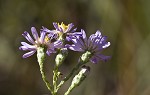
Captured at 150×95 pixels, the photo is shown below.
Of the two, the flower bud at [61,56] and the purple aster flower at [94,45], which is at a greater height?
the flower bud at [61,56]

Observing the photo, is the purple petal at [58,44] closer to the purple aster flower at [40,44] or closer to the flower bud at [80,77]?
the purple aster flower at [40,44]

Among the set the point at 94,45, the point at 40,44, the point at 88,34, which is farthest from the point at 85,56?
the point at 88,34

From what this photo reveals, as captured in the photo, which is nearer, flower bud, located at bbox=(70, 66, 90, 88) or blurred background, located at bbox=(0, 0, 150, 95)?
flower bud, located at bbox=(70, 66, 90, 88)

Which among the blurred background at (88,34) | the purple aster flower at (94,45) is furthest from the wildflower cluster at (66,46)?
the blurred background at (88,34)

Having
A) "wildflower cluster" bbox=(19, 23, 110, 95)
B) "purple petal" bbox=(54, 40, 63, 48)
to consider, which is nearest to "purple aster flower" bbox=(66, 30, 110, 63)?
"wildflower cluster" bbox=(19, 23, 110, 95)

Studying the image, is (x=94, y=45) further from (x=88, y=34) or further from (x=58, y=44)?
(x=88, y=34)

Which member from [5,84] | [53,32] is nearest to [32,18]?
[5,84]

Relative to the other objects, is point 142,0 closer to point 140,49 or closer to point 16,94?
point 140,49

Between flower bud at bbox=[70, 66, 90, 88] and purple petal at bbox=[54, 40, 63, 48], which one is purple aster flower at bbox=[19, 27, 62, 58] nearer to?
purple petal at bbox=[54, 40, 63, 48]
